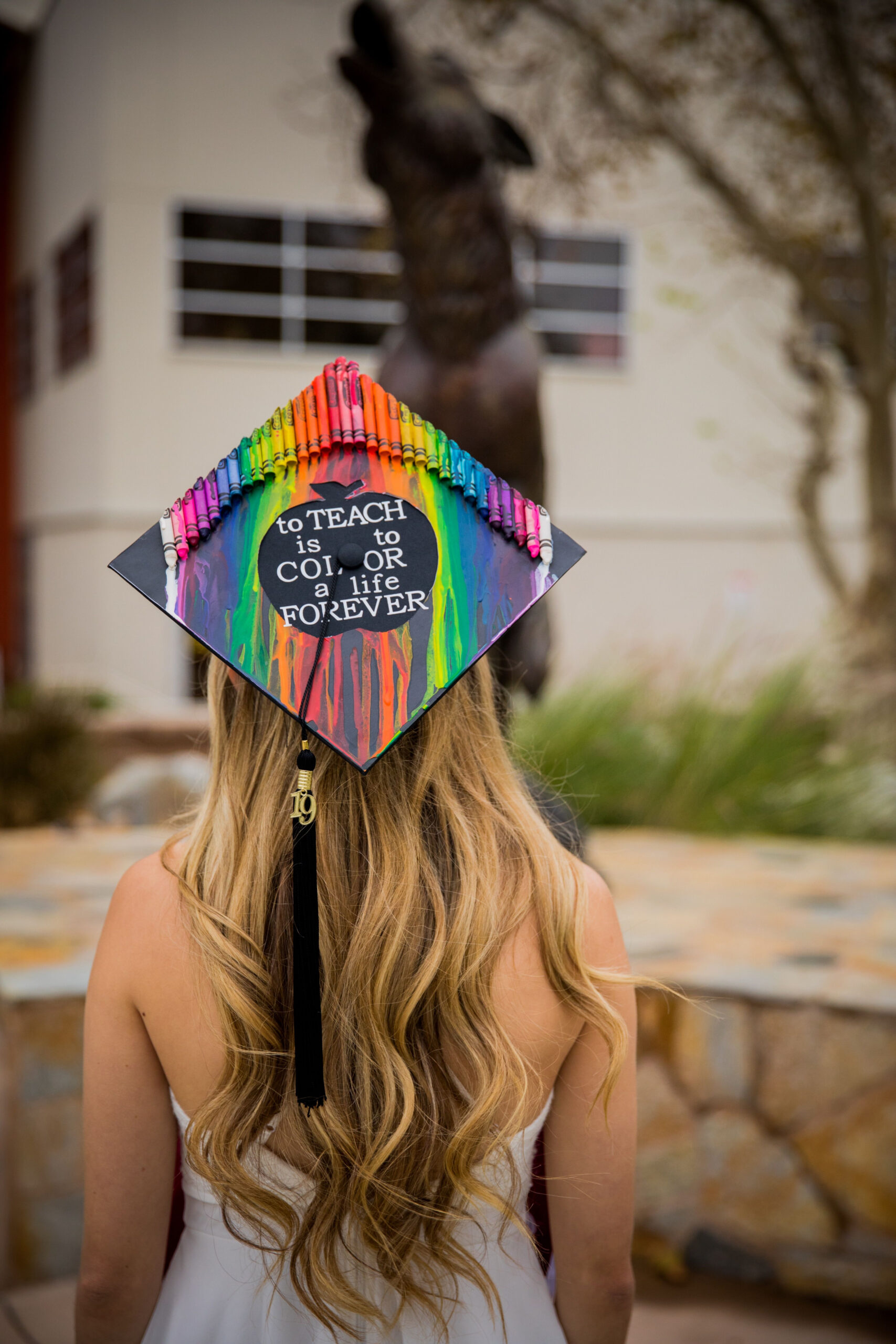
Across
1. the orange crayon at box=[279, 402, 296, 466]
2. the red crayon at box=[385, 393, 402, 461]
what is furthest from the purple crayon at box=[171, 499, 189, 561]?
the red crayon at box=[385, 393, 402, 461]

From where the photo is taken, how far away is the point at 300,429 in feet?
3.89

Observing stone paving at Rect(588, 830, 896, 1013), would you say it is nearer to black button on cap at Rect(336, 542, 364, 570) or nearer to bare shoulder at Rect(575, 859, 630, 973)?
bare shoulder at Rect(575, 859, 630, 973)

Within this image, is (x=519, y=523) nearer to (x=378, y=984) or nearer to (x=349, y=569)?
(x=349, y=569)

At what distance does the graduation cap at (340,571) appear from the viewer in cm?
114

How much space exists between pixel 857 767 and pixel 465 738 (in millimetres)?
5262

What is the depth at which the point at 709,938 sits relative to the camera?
3.62m

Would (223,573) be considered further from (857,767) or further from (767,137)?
(767,137)

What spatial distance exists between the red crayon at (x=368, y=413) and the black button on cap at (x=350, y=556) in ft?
0.35

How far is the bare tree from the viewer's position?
7828mm

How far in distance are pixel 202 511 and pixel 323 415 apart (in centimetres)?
15

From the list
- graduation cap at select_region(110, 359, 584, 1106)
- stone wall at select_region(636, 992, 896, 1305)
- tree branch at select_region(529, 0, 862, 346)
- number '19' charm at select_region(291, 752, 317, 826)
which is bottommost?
stone wall at select_region(636, 992, 896, 1305)

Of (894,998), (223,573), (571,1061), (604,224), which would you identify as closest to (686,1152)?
(894,998)

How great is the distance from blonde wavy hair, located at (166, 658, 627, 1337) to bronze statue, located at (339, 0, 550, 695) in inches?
74.7

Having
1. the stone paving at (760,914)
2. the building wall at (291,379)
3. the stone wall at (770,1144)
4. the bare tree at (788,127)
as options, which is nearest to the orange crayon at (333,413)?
the stone wall at (770,1144)
